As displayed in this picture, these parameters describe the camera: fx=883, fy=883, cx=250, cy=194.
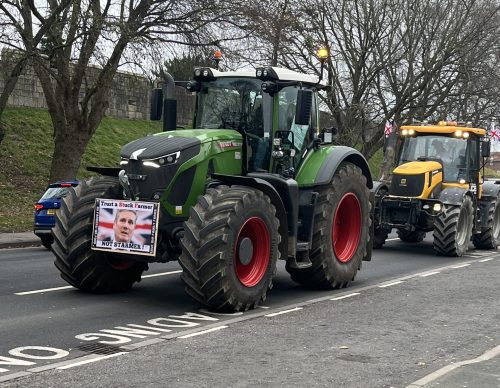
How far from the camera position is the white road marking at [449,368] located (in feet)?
23.4

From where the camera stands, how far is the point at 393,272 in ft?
49.8

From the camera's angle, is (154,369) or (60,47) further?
(60,47)

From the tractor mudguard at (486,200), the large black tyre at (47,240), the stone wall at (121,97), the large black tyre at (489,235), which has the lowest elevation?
the large black tyre at (47,240)

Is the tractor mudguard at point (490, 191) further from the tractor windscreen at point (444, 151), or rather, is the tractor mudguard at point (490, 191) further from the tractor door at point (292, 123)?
the tractor door at point (292, 123)

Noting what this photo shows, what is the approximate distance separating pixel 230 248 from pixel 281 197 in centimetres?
162

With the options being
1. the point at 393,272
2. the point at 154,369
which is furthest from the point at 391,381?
the point at 393,272

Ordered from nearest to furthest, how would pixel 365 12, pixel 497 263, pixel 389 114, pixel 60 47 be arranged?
pixel 497 263 → pixel 60 47 → pixel 365 12 → pixel 389 114

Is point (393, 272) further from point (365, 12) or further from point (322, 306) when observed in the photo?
point (365, 12)

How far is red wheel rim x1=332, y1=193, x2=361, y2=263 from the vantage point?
42.9 ft

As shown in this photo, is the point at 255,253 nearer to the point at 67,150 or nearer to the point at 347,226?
the point at 347,226

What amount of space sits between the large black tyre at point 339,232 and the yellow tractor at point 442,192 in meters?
5.11

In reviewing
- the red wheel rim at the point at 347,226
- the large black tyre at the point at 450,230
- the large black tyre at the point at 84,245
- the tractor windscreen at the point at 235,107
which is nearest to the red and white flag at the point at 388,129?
the large black tyre at the point at 450,230

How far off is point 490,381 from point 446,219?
1083 centimetres

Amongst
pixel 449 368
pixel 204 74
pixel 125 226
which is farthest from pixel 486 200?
pixel 449 368
